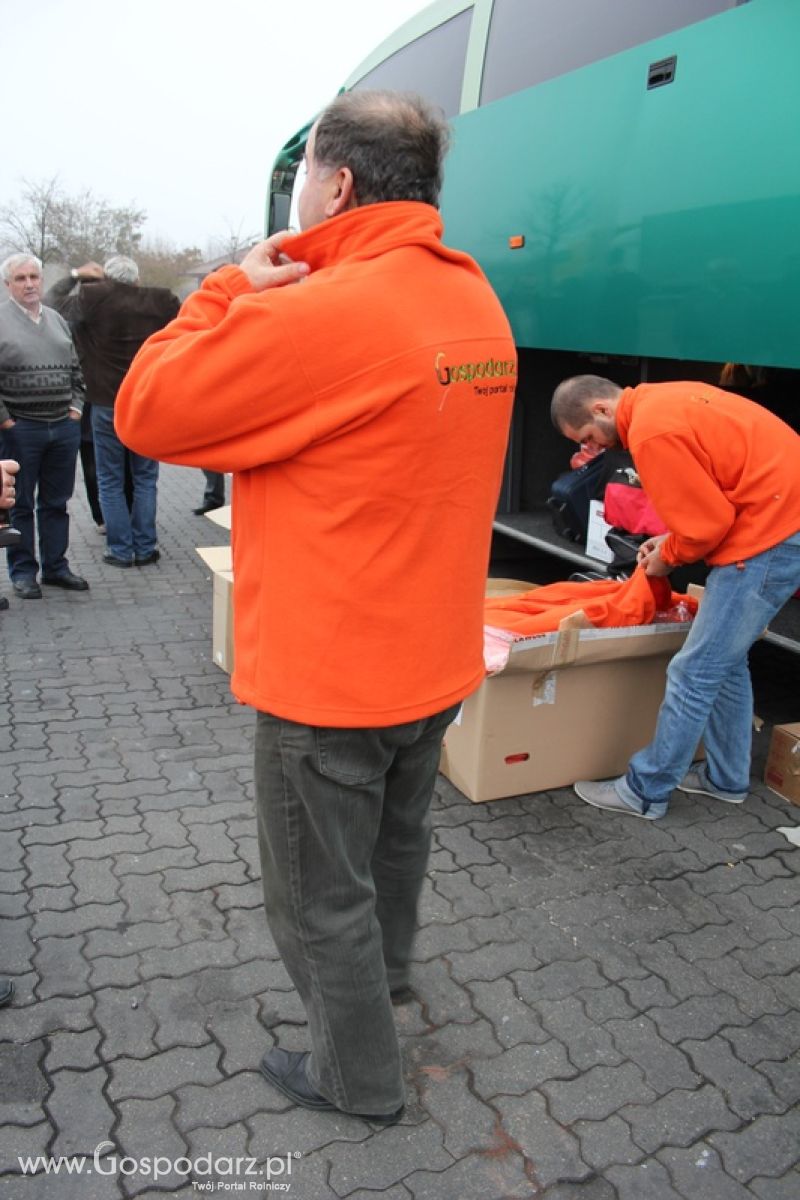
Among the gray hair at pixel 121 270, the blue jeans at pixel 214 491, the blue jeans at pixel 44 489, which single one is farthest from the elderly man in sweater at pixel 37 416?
the blue jeans at pixel 214 491

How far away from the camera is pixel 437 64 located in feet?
19.7

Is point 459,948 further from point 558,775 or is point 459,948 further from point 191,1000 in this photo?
point 558,775

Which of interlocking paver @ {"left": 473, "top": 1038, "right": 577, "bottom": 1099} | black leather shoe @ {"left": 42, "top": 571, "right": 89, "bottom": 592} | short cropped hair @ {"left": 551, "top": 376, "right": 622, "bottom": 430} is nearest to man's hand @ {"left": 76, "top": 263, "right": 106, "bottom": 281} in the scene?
black leather shoe @ {"left": 42, "top": 571, "right": 89, "bottom": 592}

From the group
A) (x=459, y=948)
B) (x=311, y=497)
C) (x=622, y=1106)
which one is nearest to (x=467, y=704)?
(x=459, y=948)

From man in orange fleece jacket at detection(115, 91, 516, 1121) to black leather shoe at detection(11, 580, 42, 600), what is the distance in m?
4.56

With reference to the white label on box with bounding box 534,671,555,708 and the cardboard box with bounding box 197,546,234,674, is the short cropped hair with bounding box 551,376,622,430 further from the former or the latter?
the cardboard box with bounding box 197,546,234,674

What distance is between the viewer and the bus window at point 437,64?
5.75 m

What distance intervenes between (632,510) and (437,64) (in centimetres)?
333

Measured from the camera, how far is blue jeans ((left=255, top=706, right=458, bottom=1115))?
1.91m

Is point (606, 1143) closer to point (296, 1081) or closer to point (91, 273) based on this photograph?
point (296, 1081)

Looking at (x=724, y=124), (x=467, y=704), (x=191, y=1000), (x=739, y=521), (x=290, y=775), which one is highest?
(x=724, y=124)

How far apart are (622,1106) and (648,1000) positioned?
1.34 ft

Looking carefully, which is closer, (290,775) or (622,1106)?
(290,775)

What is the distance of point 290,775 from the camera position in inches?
75.0
